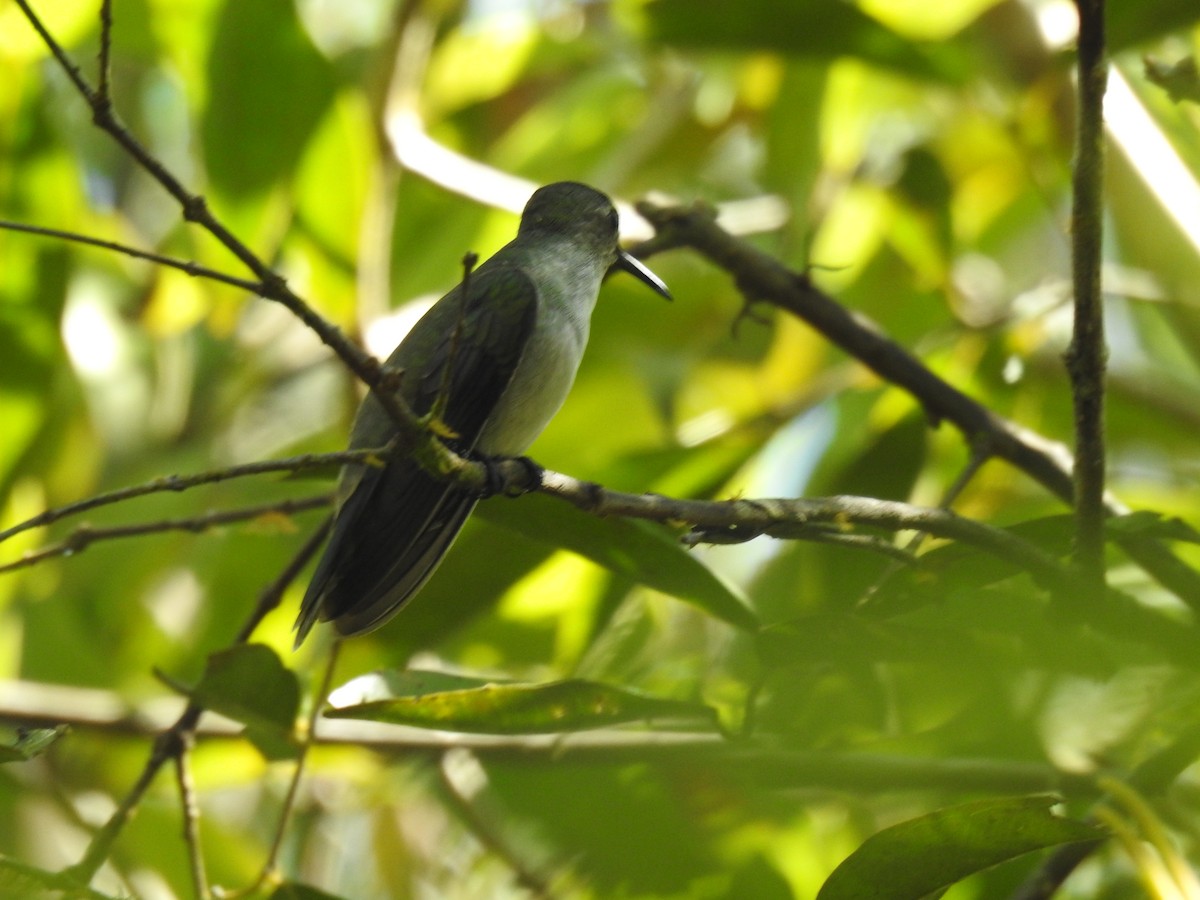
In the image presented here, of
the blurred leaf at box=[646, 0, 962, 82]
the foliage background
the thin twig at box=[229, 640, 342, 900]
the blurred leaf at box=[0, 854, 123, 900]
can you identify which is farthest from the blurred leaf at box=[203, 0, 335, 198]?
the blurred leaf at box=[0, 854, 123, 900]

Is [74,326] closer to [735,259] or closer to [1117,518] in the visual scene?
[735,259]

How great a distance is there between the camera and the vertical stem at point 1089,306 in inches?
67.7

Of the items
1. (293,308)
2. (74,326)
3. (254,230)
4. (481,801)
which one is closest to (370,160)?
(254,230)

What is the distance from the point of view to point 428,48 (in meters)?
Answer: 4.03

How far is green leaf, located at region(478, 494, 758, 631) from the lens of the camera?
7.07 feet

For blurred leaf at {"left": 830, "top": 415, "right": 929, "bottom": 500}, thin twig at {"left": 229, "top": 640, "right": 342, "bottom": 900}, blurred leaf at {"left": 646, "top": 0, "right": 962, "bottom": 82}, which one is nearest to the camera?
thin twig at {"left": 229, "top": 640, "right": 342, "bottom": 900}

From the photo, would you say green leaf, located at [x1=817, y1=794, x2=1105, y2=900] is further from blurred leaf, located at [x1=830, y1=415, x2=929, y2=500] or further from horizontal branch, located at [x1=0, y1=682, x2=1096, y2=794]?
blurred leaf, located at [x1=830, y1=415, x2=929, y2=500]

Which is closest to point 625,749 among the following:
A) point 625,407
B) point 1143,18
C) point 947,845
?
point 947,845

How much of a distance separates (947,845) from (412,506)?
111 centimetres

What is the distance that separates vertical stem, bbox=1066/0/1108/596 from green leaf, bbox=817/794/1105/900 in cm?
31

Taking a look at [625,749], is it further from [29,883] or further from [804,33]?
[804,33]

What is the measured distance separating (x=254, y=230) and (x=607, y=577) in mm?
1266

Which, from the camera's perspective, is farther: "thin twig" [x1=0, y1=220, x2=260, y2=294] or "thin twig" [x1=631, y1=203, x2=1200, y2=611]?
"thin twig" [x1=631, y1=203, x2=1200, y2=611]

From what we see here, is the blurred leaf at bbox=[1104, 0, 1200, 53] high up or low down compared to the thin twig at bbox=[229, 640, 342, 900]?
up
